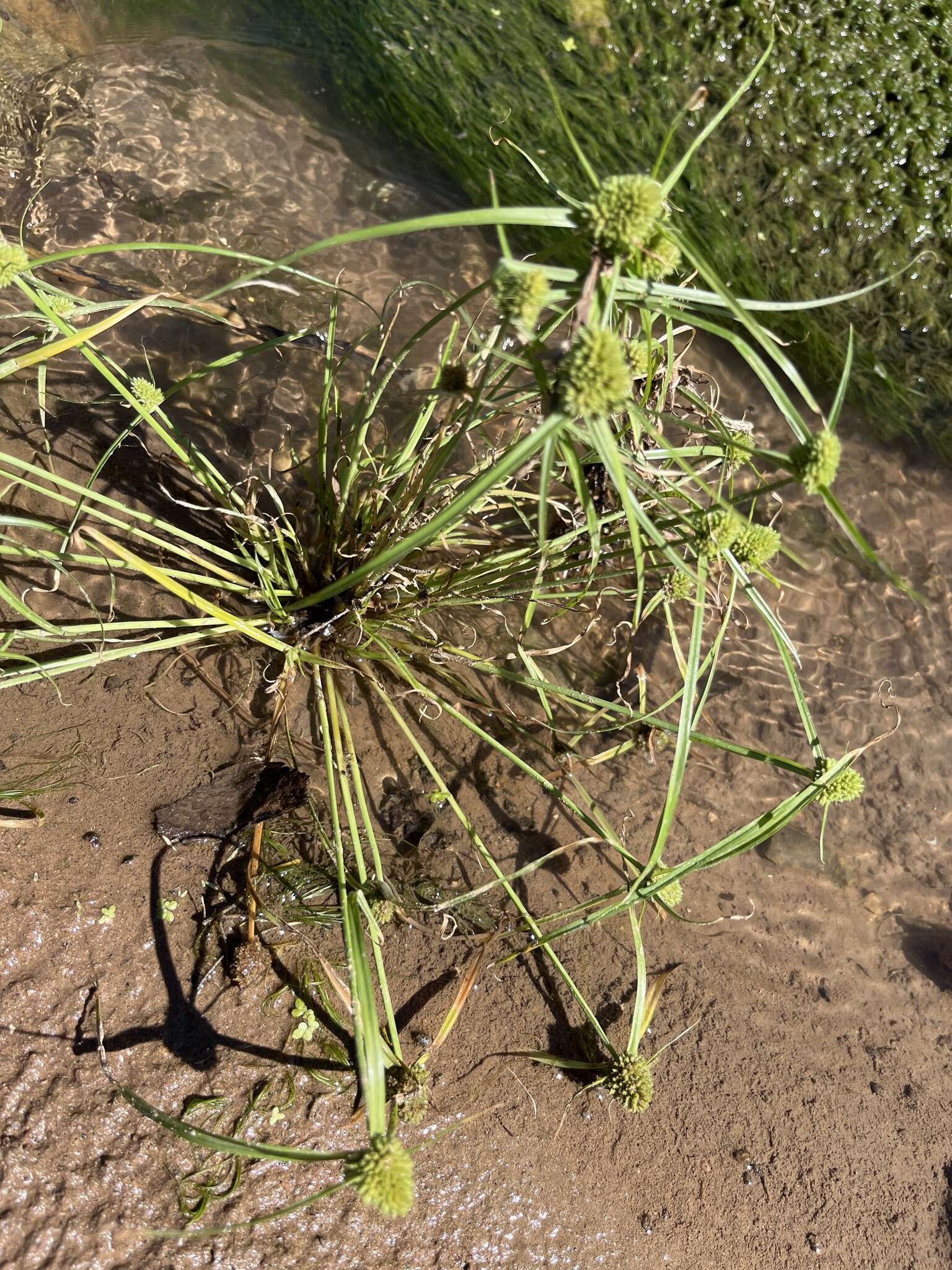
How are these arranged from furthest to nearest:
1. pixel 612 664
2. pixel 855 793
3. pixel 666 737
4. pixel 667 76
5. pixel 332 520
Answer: pixel 667 76, pixel 612 664, pixel 666 737, pixel 332 520, pixel 855 793

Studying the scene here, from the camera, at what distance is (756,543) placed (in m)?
1.43

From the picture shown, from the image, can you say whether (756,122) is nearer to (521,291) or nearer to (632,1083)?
(521,291)

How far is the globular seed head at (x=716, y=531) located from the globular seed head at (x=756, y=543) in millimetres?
51

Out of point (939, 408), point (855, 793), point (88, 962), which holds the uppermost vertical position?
point (939, 408)

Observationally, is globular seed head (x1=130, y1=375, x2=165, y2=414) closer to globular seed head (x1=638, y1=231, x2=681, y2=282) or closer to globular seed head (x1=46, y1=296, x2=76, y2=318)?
globular seed head (x1=46, y1=296, x2=76, y2=318)

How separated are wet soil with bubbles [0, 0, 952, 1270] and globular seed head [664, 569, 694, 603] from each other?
0.64 meters

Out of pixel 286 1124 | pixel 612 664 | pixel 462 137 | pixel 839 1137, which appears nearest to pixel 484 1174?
pixel 286 1124

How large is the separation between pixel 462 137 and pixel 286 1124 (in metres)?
3.24

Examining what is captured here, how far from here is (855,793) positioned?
1.62 meters

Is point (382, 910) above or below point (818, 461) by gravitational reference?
below

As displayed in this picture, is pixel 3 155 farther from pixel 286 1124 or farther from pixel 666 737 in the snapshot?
pixel 286 1124

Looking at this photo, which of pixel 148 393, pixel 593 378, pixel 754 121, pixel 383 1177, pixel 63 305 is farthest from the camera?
pixel 754 121

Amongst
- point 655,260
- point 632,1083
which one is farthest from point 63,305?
point 632,1083

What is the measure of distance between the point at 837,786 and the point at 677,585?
0.60m
